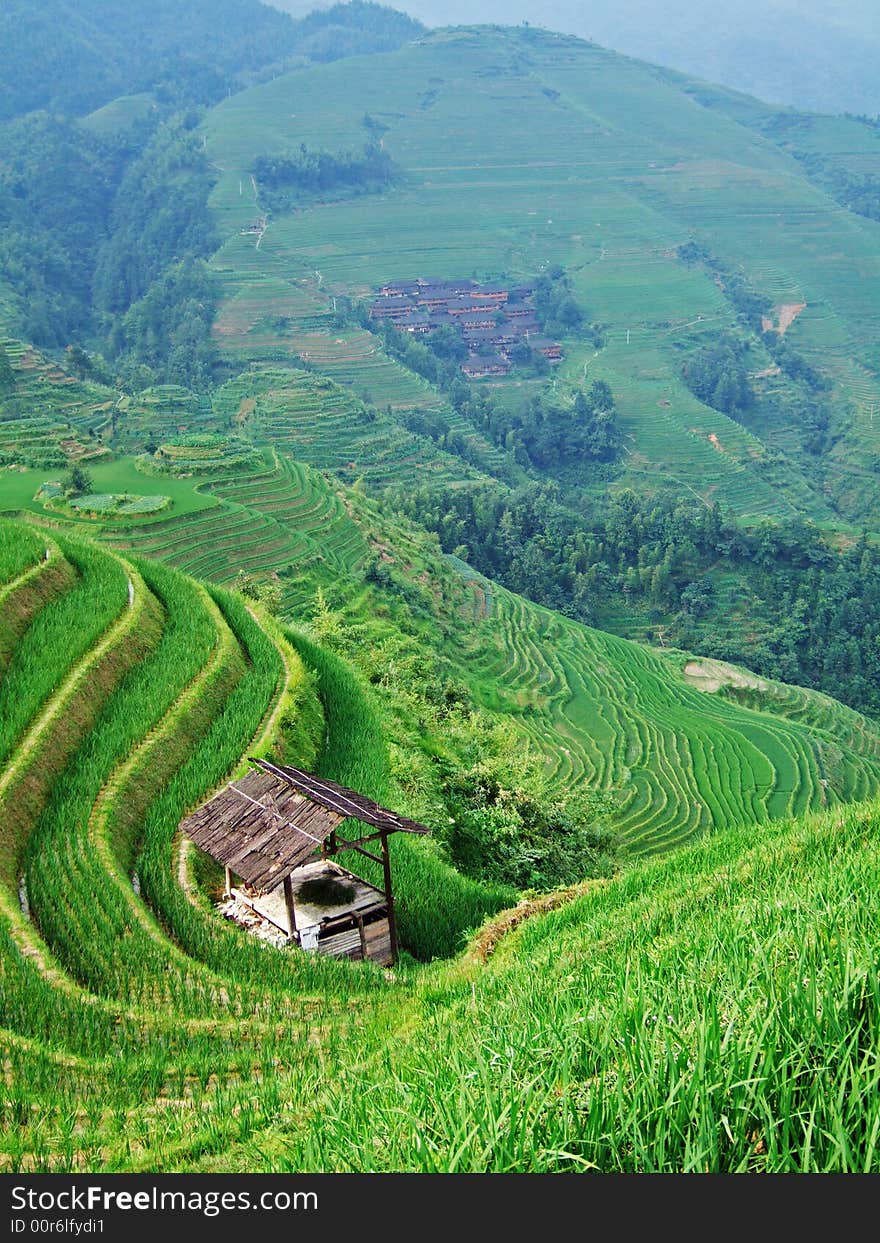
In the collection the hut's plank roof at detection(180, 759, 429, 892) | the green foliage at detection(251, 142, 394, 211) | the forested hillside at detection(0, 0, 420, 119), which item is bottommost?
the hut's plank roof at detection(180, 759, 429, 892)

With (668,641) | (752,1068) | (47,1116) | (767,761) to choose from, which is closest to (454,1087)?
(752,1068)

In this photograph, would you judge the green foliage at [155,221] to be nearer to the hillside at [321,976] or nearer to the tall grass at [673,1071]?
the hillside at [321,976]

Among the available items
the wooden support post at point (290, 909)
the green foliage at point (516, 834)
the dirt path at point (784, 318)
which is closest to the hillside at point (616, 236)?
the dirt path at point (784, 318)

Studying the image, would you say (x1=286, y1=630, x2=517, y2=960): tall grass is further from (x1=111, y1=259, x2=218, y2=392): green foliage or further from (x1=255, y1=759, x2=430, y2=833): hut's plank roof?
(x1=111, y1=259, x2=218, y2=392): green foliage

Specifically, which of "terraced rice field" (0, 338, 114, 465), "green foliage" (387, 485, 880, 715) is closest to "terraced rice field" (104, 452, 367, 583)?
"terraced rice field" (0, 338, 114, 465)

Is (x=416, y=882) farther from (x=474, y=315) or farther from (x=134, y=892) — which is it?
(x=474, y=315)

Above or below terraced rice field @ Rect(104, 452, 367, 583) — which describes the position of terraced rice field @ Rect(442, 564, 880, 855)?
below

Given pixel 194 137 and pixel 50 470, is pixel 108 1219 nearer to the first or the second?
pixel 50 470
